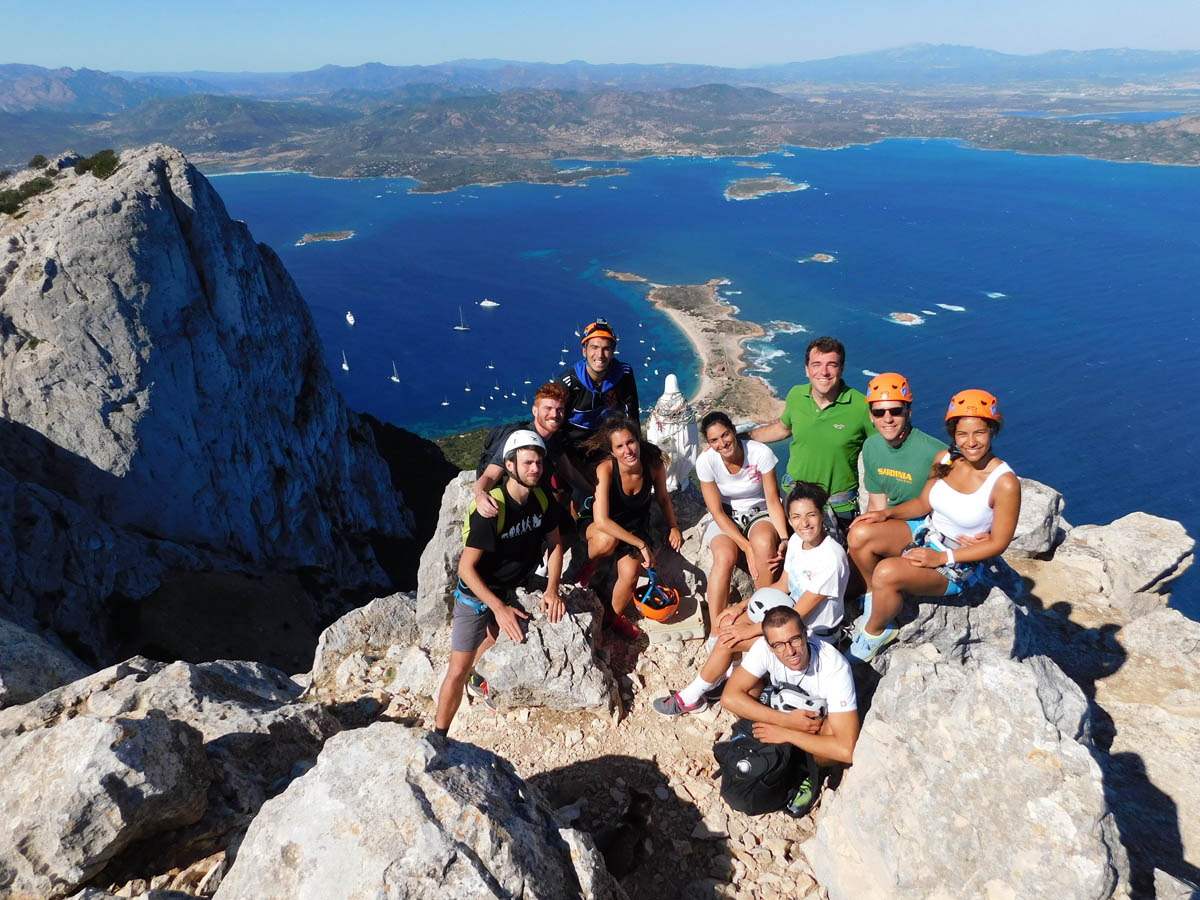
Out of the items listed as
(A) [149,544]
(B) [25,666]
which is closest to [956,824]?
(B) [25,666]

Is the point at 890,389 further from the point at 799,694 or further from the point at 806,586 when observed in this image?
the point at 799,694

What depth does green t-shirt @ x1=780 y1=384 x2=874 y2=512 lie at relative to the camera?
7723 millimetres

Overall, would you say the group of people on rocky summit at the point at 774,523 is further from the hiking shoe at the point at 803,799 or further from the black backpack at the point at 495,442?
the hiking shoe at the point at 803,799

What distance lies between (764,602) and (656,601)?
2.19m

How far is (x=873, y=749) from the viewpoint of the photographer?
5.29 meters

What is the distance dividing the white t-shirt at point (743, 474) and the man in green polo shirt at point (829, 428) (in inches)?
12.6

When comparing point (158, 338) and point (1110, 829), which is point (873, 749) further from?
point (158, 338)

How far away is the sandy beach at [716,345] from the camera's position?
2987 inches

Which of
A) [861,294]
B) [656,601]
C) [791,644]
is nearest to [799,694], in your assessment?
[791,644]

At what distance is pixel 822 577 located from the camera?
6316 millimetres

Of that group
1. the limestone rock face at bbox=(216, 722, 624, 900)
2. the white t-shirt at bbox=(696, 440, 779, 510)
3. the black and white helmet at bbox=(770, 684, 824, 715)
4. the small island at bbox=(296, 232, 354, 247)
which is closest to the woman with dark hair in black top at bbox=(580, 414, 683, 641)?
the white t-shirt at bbox=(696, 440, 779, 510)

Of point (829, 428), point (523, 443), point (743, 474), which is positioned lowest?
point (743, 474)

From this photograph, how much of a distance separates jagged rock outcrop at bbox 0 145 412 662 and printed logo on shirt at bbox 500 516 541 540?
26926 millimetres

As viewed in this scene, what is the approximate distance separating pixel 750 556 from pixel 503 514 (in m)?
2.95
